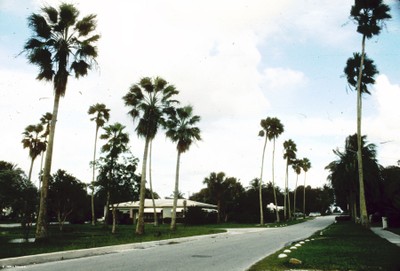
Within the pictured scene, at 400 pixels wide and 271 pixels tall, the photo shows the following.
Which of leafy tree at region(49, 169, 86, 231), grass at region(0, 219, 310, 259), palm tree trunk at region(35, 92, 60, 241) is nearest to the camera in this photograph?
grass at region(0, 219, 310, 259)

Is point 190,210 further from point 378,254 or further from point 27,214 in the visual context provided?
point 378,254

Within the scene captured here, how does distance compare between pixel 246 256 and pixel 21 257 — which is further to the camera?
pixel 246 256

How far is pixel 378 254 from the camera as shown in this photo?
11.2 m

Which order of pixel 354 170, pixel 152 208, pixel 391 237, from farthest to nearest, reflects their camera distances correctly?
pixel 152 208 < pixel 354 170 < pixel 391 237

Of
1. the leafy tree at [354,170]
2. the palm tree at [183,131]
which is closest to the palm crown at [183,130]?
the palm tree at [183,131]

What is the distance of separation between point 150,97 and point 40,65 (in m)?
10.3

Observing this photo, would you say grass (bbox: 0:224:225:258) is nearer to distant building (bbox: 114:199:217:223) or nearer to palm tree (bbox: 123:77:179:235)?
palm tree (bbox: 123:77:179:235)

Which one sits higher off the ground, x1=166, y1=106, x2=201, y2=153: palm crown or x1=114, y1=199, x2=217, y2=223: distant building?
x1=166, y1=106, x2=201, y2=153: palm crown

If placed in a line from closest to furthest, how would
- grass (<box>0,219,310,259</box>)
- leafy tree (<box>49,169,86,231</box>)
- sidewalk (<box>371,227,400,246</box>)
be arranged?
grass (<box>0,219,310,259</box>) → sidewalk (<box>371,227,400,246</box>) → leafy tree (<box>49,169,86,231</box>)

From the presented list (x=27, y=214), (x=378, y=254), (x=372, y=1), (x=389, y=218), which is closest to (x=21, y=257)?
(x=27, y=214)

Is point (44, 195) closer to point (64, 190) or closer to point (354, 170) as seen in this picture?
point (64, 190)

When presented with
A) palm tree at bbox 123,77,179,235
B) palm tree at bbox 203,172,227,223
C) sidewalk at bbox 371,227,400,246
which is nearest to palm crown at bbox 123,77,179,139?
palm tree at bbox 123,77,179,235

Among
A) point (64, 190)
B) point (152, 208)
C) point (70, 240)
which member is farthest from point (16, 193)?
point (152, 208)

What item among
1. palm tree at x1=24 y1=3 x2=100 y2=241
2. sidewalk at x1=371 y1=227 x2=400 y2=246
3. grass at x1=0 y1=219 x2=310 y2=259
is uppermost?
palm tree at x1=24 y1=3 x2=100 y2=241
